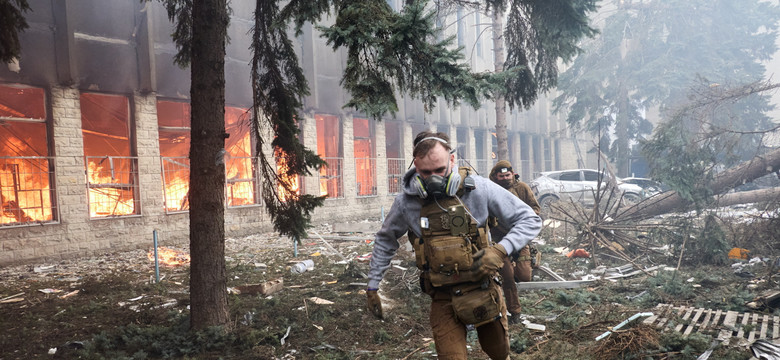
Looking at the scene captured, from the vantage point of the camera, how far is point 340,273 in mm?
8078

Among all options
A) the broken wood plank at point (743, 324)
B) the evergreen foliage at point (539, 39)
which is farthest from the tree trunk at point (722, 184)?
the broken wood plank at point (743, 324)

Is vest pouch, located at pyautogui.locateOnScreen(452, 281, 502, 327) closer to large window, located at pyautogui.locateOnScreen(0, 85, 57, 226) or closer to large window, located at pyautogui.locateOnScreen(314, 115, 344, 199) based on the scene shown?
large window, located at pyautogui.locateOnScreen(0, 85, 57, 226)

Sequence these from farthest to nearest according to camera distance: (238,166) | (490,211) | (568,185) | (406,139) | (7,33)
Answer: (406,139) < (568,185) < (238,166) < (7,33) < (490,211)

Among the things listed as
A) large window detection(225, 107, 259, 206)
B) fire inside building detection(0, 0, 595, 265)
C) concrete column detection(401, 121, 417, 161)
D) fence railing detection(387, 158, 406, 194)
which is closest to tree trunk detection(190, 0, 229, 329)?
fire inside building detection(0, 0, 595, 265)

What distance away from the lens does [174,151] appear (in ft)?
39.5

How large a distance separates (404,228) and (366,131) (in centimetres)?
A: 1561

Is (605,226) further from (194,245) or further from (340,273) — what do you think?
(194,245)

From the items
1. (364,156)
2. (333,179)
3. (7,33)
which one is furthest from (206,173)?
(364,156)

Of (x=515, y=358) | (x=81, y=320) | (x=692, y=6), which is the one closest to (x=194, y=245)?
(x=81, y=320)

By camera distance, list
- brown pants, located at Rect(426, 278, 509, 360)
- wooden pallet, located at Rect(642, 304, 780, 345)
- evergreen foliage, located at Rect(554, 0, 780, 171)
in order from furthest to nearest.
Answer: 1. evergreen foliage, located at Rect(554, 0, 780, 171)
2. wooden pallet, located at Rect(642, 304, 780, 345)
3. brown pants, located at Rect(426, 278, 509, 360)

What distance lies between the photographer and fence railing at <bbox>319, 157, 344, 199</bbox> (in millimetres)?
15866

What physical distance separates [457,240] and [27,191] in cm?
995

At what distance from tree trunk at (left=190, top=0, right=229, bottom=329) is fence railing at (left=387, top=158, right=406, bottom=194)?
13.7m

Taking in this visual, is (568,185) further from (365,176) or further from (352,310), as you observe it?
(352,310)
